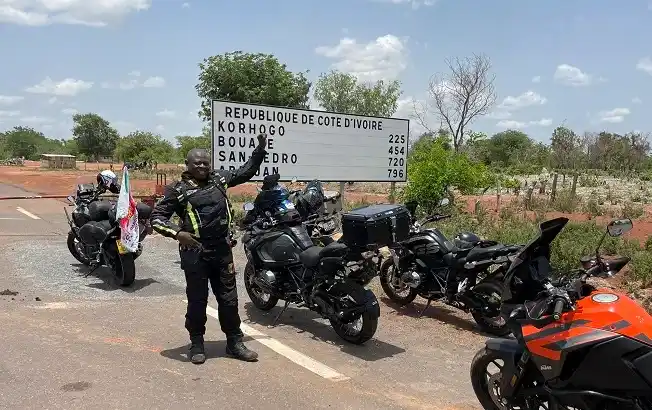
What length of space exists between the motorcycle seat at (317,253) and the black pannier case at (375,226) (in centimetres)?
Answer: 11

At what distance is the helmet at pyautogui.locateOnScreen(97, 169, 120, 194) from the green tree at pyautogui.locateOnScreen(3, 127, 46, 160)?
93.7 m

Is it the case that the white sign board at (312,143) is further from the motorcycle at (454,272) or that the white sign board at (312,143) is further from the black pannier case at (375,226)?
the black pannier case at (375,226)

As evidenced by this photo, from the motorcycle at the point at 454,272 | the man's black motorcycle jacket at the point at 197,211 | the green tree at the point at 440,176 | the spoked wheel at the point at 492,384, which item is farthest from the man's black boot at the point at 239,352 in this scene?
the green tree at the point at 440,176

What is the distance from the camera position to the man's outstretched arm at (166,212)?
210 inches

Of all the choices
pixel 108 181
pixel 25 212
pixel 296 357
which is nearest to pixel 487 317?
pixel 296 357

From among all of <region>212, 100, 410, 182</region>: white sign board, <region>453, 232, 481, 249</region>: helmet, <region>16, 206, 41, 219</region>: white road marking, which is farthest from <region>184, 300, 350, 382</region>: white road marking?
<region>16, 206, 41, 219</region>: white road marking

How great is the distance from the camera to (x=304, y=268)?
6.40 metres

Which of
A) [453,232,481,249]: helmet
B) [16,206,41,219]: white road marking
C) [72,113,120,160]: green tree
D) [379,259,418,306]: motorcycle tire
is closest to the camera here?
[453,232,481,249]: helmet

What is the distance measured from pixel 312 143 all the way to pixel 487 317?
24.3 feet

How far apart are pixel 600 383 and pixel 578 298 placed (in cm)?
48

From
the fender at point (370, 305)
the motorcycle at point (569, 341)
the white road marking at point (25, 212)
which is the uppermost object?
the motorcycle at point (569, 341)

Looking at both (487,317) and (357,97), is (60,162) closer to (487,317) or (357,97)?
(357,97)

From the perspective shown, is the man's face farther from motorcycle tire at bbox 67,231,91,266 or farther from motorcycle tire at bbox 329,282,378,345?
motorcycle tire at bbox 67,231,91,266

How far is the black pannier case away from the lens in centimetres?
569
